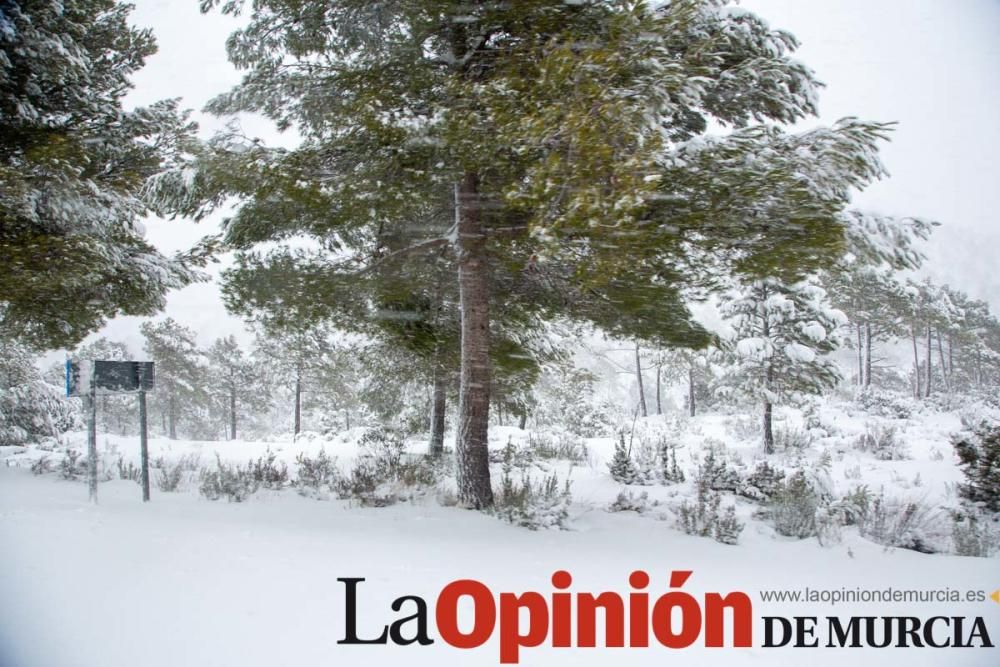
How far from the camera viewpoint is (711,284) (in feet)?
17.3

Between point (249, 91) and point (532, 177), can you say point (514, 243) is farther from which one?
point (249, 91)

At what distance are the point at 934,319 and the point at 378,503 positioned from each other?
1046 inches

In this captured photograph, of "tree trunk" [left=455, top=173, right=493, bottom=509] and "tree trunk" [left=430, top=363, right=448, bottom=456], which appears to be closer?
"tree trunk" [left=455, top=173, right=493, bottom=509]

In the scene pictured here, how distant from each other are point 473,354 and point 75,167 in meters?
5.14

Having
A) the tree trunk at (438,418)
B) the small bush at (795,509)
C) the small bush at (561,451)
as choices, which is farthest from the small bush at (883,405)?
the tree trunk at (438,418)

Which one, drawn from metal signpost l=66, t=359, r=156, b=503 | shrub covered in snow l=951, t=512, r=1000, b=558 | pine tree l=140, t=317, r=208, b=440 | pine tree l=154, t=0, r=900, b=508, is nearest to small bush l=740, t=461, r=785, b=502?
shrub covered in snow l=951, t=512, r=1000, b=558

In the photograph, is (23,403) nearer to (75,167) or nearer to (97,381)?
(97,381)

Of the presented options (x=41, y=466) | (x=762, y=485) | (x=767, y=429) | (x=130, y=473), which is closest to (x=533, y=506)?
(x=762, y=485)

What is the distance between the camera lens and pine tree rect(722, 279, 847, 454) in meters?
11.3

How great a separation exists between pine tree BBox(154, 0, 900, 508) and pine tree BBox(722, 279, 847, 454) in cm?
672

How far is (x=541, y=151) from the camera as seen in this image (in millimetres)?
4309

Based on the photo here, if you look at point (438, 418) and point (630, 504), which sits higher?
point (438, 418)

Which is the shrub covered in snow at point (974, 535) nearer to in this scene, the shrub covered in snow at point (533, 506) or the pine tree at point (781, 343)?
the shrub covered in snow at point (533, 506)

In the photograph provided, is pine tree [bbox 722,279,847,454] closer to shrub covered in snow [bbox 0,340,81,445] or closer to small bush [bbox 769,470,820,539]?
small bush [bbox 769,470,820,539]
